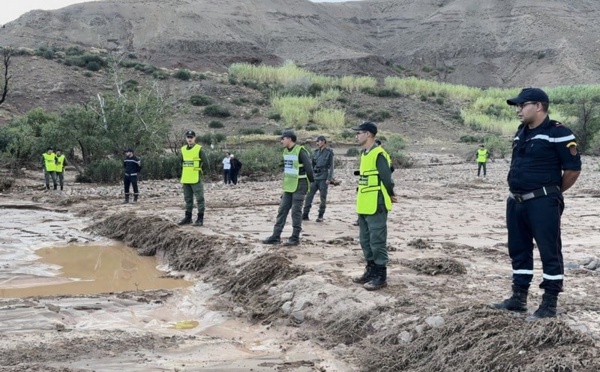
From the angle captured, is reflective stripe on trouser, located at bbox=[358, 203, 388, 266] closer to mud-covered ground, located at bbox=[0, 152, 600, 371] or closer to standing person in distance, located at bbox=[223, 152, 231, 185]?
mud-covered ground, located at bbox=[0, 152, 600, 371]

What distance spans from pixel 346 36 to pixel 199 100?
2177 inches

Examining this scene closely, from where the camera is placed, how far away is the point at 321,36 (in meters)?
98.2

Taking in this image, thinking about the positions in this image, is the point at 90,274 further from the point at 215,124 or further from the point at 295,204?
the point at 215,124

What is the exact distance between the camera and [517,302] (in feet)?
18.0

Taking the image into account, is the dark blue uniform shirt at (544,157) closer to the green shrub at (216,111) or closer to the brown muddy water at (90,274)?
the brown muddy water at (90,274)

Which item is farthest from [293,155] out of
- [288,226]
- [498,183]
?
[498,183]

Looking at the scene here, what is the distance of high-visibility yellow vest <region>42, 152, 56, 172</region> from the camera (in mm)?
19672

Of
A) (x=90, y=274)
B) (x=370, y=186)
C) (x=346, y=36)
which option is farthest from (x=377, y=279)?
(x=346, y=36)

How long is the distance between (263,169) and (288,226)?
1476 cm

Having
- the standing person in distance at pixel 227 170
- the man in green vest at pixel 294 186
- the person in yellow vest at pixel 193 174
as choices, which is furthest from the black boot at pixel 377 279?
the standing person in distance at pixel 227 170

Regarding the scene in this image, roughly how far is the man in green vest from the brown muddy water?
1739 millimetres

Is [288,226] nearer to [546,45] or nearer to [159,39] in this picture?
[159,39]

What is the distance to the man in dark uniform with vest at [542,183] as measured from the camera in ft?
17.1

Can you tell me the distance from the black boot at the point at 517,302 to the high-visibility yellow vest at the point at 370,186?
5.90 ft
